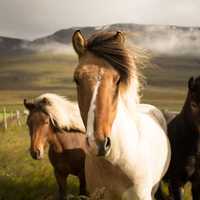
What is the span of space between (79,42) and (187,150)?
267cm

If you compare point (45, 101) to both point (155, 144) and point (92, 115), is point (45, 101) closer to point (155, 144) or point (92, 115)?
point (155, 144)

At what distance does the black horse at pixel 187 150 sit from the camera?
6.40m

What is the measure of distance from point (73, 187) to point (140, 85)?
4936mm

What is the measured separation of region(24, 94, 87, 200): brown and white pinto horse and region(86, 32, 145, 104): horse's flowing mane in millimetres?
3943

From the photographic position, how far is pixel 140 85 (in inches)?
199

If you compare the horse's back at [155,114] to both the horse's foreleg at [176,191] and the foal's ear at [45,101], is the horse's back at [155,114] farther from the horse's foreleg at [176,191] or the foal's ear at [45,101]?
the foal's ear at [45,101]

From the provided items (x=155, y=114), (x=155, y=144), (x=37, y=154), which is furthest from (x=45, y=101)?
(x=155, y=144)

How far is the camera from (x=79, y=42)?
4719mm

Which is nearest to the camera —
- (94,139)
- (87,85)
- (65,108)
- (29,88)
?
(94,139)

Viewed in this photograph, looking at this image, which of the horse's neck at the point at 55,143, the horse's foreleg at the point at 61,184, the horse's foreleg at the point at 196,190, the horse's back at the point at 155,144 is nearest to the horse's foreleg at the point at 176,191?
the horse's foreleg at the point at 196,190

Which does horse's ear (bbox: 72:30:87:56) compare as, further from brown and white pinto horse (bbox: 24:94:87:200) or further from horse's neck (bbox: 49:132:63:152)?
horse's neck (bbox: 49:132:63:152)

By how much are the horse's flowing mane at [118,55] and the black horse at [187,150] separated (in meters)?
1.80

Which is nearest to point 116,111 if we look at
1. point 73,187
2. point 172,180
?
point 172,180

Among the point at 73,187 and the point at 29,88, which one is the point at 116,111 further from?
the point at 29,88
